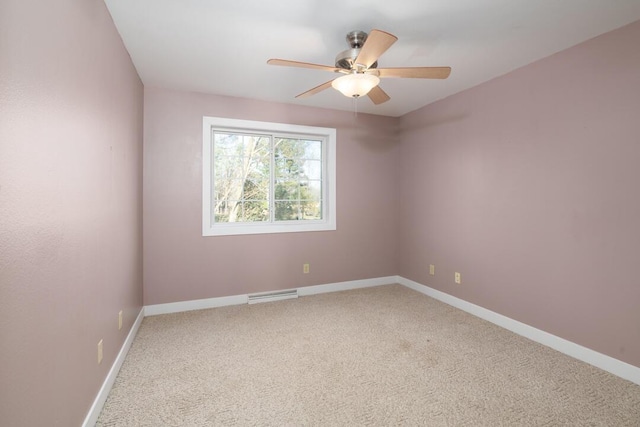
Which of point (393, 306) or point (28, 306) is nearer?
point (28, 306)

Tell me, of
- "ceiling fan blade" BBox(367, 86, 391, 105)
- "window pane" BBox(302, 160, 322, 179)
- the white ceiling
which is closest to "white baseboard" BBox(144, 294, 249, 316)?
"window pane" BBox(302, 160, 322, 179)

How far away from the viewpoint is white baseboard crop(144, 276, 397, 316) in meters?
3.24

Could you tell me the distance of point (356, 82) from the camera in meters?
1.96

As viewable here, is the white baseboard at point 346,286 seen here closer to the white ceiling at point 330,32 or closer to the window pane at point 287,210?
the window pane at point 287,210

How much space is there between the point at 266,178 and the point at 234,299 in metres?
1.51

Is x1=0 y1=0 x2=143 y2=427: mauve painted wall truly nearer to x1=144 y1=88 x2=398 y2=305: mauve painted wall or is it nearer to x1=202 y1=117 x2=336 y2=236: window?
x1=144 y1=88 x2=398 y2=305: mauve painted wall

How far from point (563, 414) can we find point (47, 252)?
8.76 ft

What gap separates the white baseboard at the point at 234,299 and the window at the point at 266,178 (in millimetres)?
759

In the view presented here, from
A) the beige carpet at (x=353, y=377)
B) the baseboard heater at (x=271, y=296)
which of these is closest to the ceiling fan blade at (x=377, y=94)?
the beige carpet at (x=353, y=377)

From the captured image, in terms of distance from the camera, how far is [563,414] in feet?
5.58

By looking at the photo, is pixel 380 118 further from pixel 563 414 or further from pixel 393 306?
pixel 563 414

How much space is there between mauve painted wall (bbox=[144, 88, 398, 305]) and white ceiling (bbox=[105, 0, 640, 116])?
21.1 inches

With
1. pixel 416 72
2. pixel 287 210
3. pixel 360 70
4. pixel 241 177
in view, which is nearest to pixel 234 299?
pixel 287 210

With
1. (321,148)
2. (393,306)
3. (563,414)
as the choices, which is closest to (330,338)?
(393,306)
